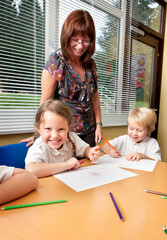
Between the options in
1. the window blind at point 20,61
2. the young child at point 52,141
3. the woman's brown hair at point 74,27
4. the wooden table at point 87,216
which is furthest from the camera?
the window blind at point 20,61

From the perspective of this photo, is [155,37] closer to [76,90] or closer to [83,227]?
[76,90]

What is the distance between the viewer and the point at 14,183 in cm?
62

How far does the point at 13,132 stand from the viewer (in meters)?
1.57

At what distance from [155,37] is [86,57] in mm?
2574

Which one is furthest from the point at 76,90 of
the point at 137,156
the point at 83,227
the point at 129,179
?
the point at 83,227

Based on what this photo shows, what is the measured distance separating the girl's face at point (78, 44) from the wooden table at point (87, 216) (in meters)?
0.91

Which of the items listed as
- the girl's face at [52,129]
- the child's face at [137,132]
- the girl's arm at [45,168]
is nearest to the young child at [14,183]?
the girl's arm at [45,168]

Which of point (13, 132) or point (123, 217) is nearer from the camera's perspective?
point (123, 217)

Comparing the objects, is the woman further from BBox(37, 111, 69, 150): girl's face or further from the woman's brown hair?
BBox(37, 111, 69, 150): girl's face

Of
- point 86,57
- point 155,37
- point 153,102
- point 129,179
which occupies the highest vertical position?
point 155,37

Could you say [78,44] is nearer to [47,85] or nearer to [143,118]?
[47,85]

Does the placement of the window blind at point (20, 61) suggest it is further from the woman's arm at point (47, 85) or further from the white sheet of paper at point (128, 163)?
the white sheet of paper at point (128, 163)

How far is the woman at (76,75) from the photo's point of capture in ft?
4.15

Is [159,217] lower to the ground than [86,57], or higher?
lower
